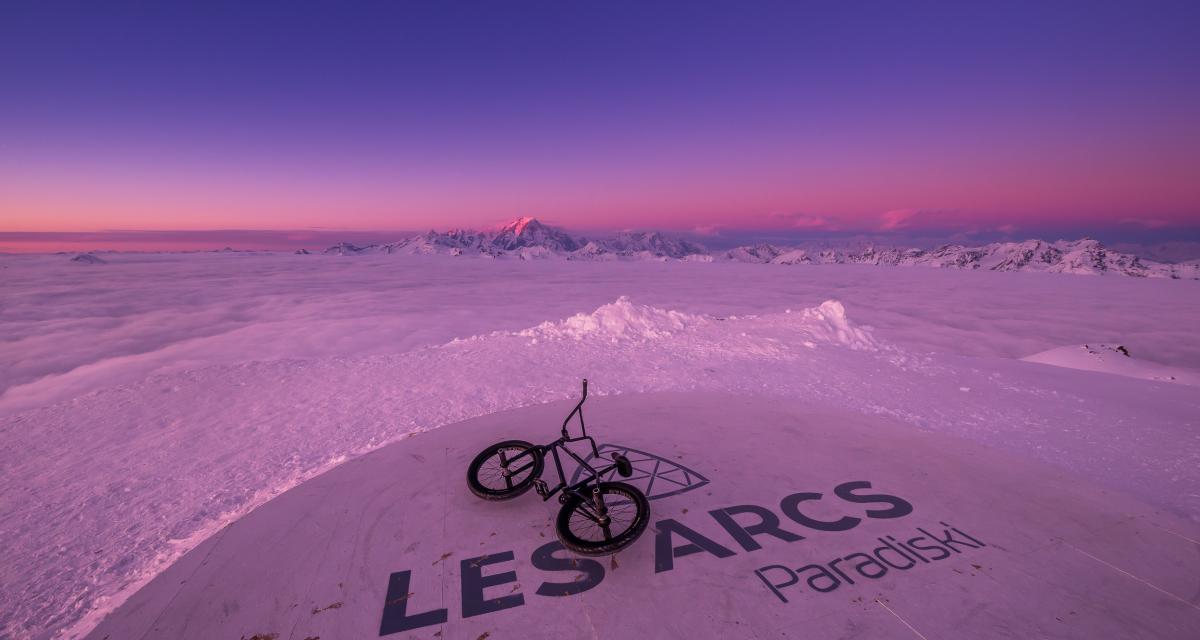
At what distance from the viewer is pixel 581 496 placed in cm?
469

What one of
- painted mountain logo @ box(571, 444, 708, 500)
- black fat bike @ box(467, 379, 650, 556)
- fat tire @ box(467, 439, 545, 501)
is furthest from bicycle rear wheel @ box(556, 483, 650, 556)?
fat tire @ box(467, 439, 545, 501)

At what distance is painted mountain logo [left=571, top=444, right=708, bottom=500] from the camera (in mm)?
5664

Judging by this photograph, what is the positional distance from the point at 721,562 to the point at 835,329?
12660mm

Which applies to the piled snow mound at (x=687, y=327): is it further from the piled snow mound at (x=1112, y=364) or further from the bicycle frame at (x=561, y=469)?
the bicycle frame at (x=561, y=469)

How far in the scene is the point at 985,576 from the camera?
13.7ft

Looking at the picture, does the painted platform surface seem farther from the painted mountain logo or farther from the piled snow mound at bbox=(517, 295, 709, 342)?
the piled snow mound at bbox=(517, 295, 709, 342)

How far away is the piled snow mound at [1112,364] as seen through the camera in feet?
45.9

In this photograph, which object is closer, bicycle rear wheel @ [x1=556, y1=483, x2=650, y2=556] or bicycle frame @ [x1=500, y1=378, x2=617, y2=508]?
bicycle rear wheel @ [x1=556, y1=483, x2=650, y2=556]

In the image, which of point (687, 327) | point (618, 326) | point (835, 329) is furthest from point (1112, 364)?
point (618, 326)

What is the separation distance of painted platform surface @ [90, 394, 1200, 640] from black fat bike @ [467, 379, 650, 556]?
7.9 inches

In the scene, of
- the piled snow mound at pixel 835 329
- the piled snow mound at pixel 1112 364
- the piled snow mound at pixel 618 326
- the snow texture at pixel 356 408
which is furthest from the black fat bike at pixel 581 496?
the piled snow mound at pixel 1112 364

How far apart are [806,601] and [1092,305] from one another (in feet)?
259

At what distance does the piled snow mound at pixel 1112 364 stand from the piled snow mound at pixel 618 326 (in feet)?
37.3

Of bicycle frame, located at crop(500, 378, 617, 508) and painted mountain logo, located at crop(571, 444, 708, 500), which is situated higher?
bicycle frame, located at crop(500, 378, 617, 508)
